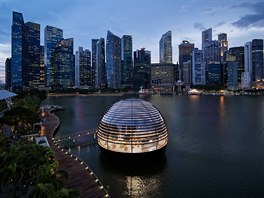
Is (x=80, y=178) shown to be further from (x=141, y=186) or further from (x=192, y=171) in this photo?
(x=192, y=171)

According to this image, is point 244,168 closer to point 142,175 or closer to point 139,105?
point 142,175

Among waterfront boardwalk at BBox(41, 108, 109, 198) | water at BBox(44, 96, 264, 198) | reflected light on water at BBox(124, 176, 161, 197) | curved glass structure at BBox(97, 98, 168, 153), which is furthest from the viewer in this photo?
curved glass structure at BBox(97, 98, 168, 153)

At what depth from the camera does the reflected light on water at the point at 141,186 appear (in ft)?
92.4

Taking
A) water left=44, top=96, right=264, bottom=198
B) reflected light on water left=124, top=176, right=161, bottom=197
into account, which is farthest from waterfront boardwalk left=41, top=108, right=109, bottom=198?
reflected light on water left=124, top=176, right=161, bottom=197

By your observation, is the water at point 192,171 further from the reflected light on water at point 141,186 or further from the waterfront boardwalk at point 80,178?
the waterfront boardwalk at point 80,178

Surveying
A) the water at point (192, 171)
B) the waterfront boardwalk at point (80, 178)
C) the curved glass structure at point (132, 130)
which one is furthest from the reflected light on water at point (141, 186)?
the curved glass structure at point (132, 130)

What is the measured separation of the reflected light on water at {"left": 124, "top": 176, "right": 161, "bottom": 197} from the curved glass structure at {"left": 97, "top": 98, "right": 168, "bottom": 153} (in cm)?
433

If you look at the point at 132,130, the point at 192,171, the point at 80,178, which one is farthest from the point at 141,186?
the point at 192,171

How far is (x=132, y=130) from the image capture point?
35188 mm

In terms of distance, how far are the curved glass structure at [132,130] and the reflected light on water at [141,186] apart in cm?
433

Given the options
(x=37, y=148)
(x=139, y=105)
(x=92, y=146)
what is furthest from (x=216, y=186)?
(x=92, y=146)

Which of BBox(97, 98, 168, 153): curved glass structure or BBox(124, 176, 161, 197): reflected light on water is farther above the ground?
BBox(97, 98, 168, 153): curved glass structure

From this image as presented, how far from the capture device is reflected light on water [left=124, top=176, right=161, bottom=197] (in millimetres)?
Result: 28156

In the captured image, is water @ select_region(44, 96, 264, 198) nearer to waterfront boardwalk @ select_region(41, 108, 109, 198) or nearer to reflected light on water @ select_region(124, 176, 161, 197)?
reflected light on water @ select_region(124, 176, 161, 197)
